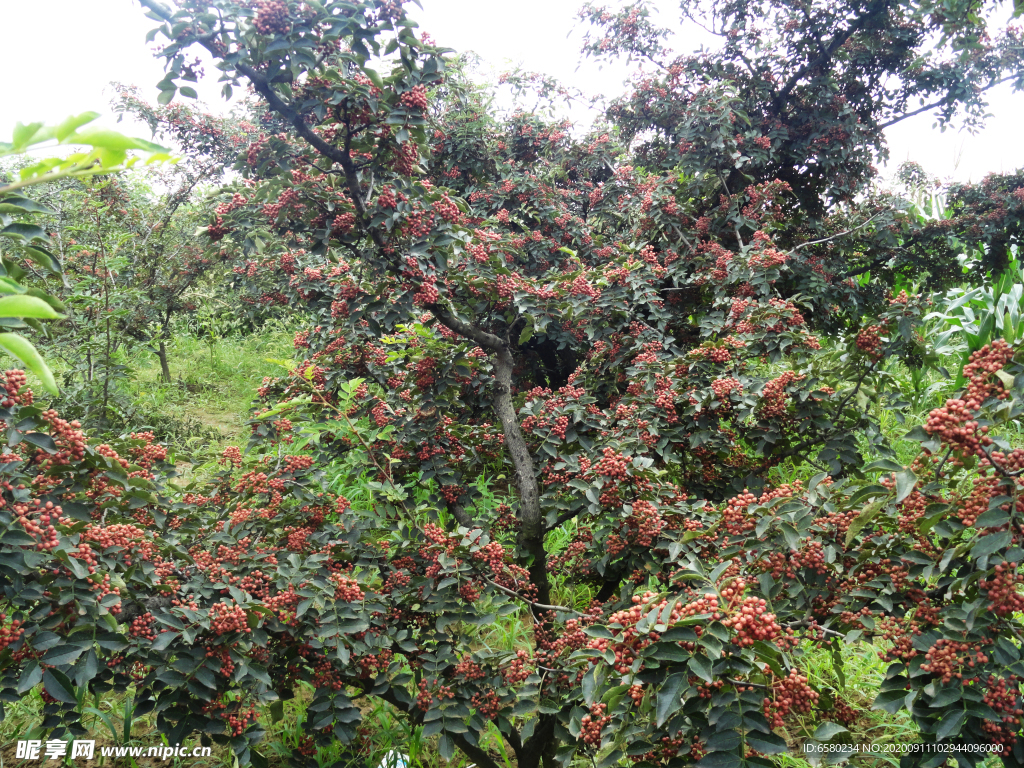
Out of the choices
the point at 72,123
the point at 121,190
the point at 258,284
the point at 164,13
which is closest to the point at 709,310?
the point at 164,13

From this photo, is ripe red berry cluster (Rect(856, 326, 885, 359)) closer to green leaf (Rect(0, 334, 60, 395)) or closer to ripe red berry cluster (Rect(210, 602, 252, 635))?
ripe red berry cluster (Rect(210, 602, 252, 635))

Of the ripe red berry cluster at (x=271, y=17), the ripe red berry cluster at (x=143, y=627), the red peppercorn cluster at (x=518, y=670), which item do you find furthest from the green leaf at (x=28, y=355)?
the ripe red berry cluster at (x=271, y=17)

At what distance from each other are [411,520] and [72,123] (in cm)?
197

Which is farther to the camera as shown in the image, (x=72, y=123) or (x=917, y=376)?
(x=917, y=376)

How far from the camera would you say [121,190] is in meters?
5.50

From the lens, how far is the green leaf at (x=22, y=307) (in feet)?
1.37

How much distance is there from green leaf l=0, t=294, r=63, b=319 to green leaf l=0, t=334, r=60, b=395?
0.07ft

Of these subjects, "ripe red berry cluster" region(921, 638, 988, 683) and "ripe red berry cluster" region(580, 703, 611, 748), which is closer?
"ripe red berry cluster" region(921, 638, 988, 683)

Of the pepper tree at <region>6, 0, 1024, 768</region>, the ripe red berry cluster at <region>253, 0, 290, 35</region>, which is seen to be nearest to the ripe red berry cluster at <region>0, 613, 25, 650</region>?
the pepper tree at <region>6, 0, 1024, 768</region>

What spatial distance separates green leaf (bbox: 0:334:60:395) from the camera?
441 mm

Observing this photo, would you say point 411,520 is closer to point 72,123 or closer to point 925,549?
point 925,549

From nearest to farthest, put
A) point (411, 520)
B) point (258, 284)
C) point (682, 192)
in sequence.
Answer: point (411, 520) → point (682, 192) → point (258, 284)

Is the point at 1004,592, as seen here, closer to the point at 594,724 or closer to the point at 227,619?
the point at 594,724

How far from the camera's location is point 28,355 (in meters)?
0.45
